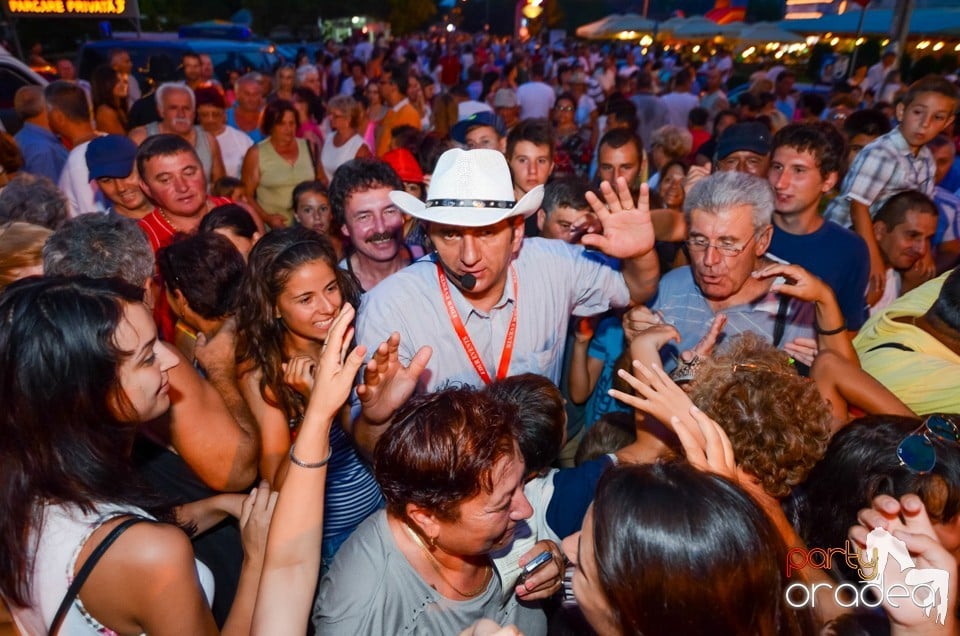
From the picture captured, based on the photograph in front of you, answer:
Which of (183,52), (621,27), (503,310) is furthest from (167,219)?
(621,27)

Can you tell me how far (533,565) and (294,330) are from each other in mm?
1388

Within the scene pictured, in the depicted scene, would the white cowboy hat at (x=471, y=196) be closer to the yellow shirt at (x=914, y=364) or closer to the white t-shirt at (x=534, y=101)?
the yellow shirt at (x=914, y=364)

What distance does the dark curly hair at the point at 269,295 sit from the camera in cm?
245

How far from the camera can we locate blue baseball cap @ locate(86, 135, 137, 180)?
3.95 metres

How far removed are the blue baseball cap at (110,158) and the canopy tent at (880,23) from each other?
17.6m

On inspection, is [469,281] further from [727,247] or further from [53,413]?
[53,413]

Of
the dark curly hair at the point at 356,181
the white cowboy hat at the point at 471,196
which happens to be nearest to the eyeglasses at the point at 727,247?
the white cowboy hat at the point at 471,196

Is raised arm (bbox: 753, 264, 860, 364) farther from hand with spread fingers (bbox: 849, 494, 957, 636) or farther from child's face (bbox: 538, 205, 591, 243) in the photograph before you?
child's face (bbox: 538, 205, 591, 243)

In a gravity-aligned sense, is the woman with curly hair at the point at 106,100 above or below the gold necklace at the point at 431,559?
above

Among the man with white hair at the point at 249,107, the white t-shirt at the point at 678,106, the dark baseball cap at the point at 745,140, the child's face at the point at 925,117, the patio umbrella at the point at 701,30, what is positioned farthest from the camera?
the patio umbrella at the point at 701,30

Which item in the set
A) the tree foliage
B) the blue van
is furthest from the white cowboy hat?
the tree foliage

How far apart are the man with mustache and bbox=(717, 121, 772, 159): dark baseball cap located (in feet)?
7.81

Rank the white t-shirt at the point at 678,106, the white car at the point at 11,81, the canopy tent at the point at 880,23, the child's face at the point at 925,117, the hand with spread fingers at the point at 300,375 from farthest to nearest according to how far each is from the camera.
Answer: the canopy tent at the point at 880,23 → the white t-shirt at the point at 678,106 → the white car at the point at 11,81 → the child's face at the point at 925,117 → the hand with spread fingers at the point at 300,375

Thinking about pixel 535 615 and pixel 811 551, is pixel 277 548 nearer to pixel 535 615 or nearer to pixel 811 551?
pixel 535 615
